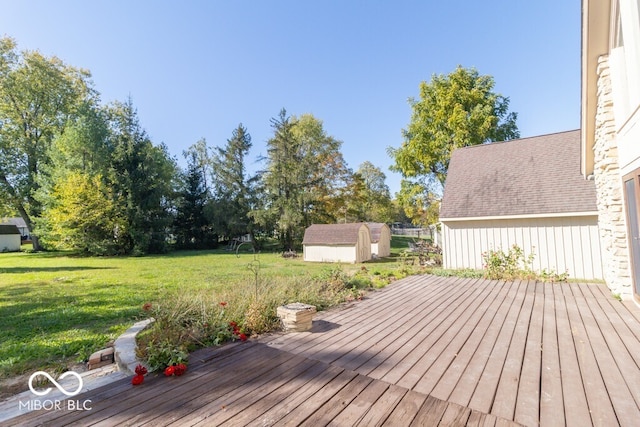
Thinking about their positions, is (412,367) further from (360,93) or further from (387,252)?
(387,252)

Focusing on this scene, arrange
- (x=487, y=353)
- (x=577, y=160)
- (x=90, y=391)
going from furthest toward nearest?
(x=577, y=160) < (x=487, y=353) < (x=90, y=391)

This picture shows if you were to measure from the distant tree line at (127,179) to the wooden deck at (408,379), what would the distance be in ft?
60.2

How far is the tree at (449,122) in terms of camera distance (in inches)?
675

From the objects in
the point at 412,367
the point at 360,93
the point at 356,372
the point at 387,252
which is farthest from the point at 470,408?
the point at 387,252

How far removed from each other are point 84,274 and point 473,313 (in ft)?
42.4

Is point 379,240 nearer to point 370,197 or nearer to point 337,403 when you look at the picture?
point 370,197

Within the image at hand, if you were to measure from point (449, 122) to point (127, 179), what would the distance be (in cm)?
2124

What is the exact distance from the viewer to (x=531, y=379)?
2561 millimetres

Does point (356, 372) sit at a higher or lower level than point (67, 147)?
lower

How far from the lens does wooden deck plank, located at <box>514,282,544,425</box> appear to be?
6.73 feet

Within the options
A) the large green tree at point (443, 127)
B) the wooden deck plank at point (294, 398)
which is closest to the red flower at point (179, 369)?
the wooden deck plank at point (294, 398)

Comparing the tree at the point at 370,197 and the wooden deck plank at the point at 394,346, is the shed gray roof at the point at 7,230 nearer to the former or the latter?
the tree at the point at 370,197

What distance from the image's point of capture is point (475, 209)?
31.8ft

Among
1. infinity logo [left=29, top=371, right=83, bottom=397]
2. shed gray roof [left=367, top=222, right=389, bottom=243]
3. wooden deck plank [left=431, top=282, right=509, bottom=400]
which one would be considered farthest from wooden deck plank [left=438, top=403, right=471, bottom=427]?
shed gray roof [left=367, top=222, right=389, bottom=243]
